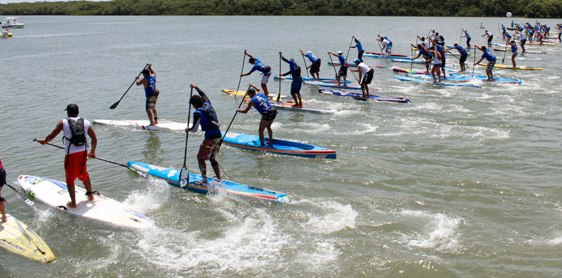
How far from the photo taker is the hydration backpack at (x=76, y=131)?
9.29m

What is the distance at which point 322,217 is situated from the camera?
33.8 ft

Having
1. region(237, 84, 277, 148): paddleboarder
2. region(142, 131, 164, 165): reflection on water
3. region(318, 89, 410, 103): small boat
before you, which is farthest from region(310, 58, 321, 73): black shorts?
region(237, 84, 277, 148): paddleboarder

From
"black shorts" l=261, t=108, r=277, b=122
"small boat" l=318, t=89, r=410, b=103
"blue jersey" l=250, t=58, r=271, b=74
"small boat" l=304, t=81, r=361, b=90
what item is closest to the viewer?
"black shorts" l=261, t=108, r=277, b=122

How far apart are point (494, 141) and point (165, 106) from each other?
1455 centimetres

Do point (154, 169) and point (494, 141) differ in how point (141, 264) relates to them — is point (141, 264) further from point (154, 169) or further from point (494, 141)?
point (494, 141)

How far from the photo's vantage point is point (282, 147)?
48.0 ft

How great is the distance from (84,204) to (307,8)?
395 ft

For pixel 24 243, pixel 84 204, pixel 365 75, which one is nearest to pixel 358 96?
pixel 365 75

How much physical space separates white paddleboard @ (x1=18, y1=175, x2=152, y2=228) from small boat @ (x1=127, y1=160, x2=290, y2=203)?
178 centimetres

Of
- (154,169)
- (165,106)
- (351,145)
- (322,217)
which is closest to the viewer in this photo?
(322,217)

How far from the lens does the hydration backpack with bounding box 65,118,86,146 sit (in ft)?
30.5

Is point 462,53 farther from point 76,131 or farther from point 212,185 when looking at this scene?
point 76,131

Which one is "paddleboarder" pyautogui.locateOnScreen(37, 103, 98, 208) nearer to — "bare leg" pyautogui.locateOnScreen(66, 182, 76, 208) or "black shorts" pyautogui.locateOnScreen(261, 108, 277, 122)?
"bare leg" pyautogui.locateOnScreen(66, 182, 76, 208)

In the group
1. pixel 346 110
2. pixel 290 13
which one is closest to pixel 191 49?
pixel 346 110
